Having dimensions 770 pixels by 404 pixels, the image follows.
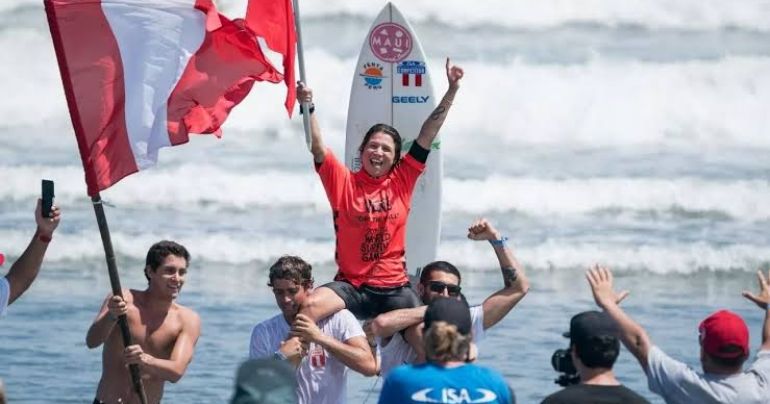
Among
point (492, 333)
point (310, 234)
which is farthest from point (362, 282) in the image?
point (310, 234)

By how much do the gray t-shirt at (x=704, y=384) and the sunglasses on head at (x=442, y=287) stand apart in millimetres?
1215

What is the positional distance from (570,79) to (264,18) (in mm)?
14655

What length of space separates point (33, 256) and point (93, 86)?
2.79 ft

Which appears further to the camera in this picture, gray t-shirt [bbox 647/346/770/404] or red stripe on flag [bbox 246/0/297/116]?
red stripe on flag [bbox 246/0/297/116]

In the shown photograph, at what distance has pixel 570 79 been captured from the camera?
2236 cm

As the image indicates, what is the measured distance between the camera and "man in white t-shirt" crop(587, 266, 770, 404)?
598 centimetres

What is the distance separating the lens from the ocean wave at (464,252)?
17.9 m

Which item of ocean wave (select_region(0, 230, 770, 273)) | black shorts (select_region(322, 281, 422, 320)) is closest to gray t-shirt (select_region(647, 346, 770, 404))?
black shorts (select_region(322, 281, 422, 320))

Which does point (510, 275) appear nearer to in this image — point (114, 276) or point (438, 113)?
point (438, 113)

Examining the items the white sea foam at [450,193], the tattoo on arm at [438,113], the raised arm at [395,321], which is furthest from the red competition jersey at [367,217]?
the white sea foam at [450,193]

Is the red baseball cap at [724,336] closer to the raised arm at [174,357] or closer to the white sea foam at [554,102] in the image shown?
the raised arm at [174,357]

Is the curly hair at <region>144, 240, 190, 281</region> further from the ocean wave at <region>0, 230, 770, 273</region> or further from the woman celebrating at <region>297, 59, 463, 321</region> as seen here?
the ocean wave at <region>0, 230, 770, 273</region>

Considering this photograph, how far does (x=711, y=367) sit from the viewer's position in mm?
6074

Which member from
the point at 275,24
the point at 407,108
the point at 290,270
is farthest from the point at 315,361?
the point at 407,108
